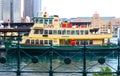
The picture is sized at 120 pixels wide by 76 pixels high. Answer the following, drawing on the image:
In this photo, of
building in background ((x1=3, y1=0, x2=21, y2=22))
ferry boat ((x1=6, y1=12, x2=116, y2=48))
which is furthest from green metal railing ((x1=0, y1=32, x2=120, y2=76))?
building in background ((x1=3, y1=0, x2=21, y2=22))

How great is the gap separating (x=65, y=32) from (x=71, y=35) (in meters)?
1.02

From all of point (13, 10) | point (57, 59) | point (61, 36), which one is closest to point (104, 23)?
point (13, 10)

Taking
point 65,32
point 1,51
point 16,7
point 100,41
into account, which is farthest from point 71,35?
point 16,7

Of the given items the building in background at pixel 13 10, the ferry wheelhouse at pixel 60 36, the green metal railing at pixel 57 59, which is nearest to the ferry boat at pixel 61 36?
the ferry wheelhouse at pixel 60 36

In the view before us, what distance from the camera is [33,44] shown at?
49.5 metres

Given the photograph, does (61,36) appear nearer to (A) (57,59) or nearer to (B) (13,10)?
(A) (57,59)

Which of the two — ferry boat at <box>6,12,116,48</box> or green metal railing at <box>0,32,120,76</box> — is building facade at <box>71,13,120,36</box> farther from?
green metal railing at <box>0,32,120,76</box>

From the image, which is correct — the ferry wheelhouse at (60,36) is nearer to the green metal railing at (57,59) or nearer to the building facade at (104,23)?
the green metal railing at (57,59)

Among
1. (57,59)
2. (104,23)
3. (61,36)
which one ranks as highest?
(61,36)

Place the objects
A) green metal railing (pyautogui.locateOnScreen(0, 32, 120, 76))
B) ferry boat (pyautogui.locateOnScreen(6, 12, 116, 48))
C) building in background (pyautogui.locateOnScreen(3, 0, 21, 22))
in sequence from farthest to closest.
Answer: building in background (pyautogui.locateOnScreen(3, 0, 21, 22)), ferry boat (pyautogui.locateOnScreen(6, 12, 116, 48)), green metal railing (pyautogui.locateOnScreen(0, 32, 120, 76))

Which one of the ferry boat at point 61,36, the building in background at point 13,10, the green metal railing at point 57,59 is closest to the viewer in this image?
the green metal railing at point 57,59

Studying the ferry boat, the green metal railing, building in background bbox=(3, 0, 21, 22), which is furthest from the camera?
building in background bbox=(3, 0, 21, 22)

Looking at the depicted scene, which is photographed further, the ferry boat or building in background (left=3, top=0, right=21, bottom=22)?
building in background (left=3, top=0, right=21, bottom=22)

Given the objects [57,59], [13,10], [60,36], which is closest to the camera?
[57,59]
